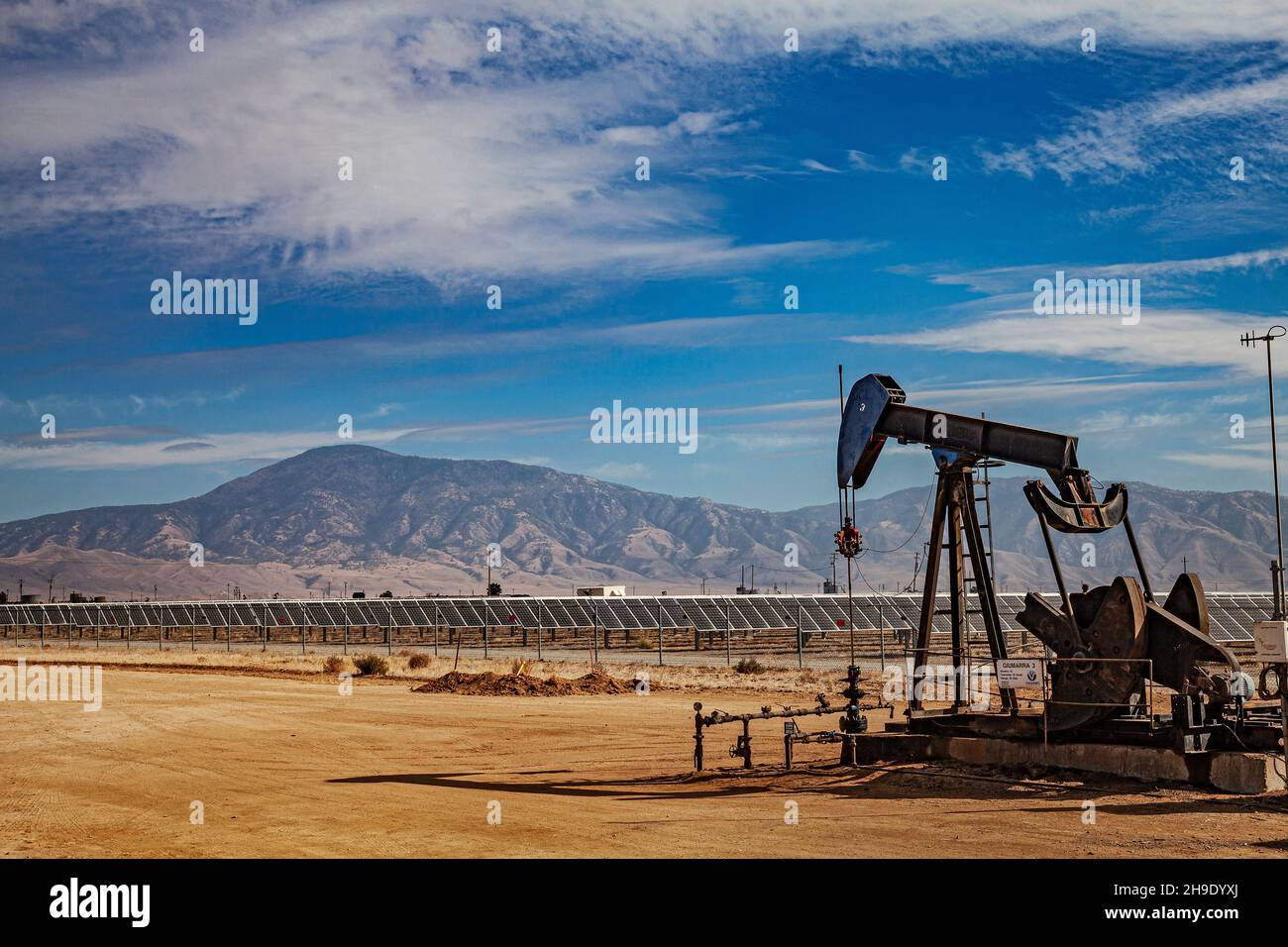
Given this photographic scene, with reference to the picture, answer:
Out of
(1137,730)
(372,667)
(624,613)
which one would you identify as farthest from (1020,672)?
(624,613)

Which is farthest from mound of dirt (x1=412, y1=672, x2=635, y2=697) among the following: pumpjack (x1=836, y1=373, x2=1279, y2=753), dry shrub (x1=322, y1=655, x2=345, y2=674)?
pumpjack (x1=836, y1=373, x2=1279, y2=753)

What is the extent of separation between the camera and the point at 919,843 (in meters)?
13.5

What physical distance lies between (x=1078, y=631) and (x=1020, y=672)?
1023 millimetres

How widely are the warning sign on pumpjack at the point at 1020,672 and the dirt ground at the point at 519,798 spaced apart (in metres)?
1.32

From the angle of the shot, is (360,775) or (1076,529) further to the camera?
(360,775)

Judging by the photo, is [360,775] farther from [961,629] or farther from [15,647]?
[15,647]

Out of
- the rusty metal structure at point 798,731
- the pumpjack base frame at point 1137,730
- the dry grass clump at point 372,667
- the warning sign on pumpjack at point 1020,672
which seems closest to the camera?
the pumpjack base frame at point 1137,730

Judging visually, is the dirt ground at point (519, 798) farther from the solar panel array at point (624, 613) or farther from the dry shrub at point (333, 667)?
the solar panel array at point (624, 613)

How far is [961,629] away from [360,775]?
9.87 metres

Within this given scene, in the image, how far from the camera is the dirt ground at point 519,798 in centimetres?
1370

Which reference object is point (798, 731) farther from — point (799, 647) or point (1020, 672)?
point (799, 647)

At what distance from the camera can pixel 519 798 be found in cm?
1747

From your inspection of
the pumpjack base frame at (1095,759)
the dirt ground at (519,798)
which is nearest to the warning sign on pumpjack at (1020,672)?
the pumpjack base frame at (1095,759)
